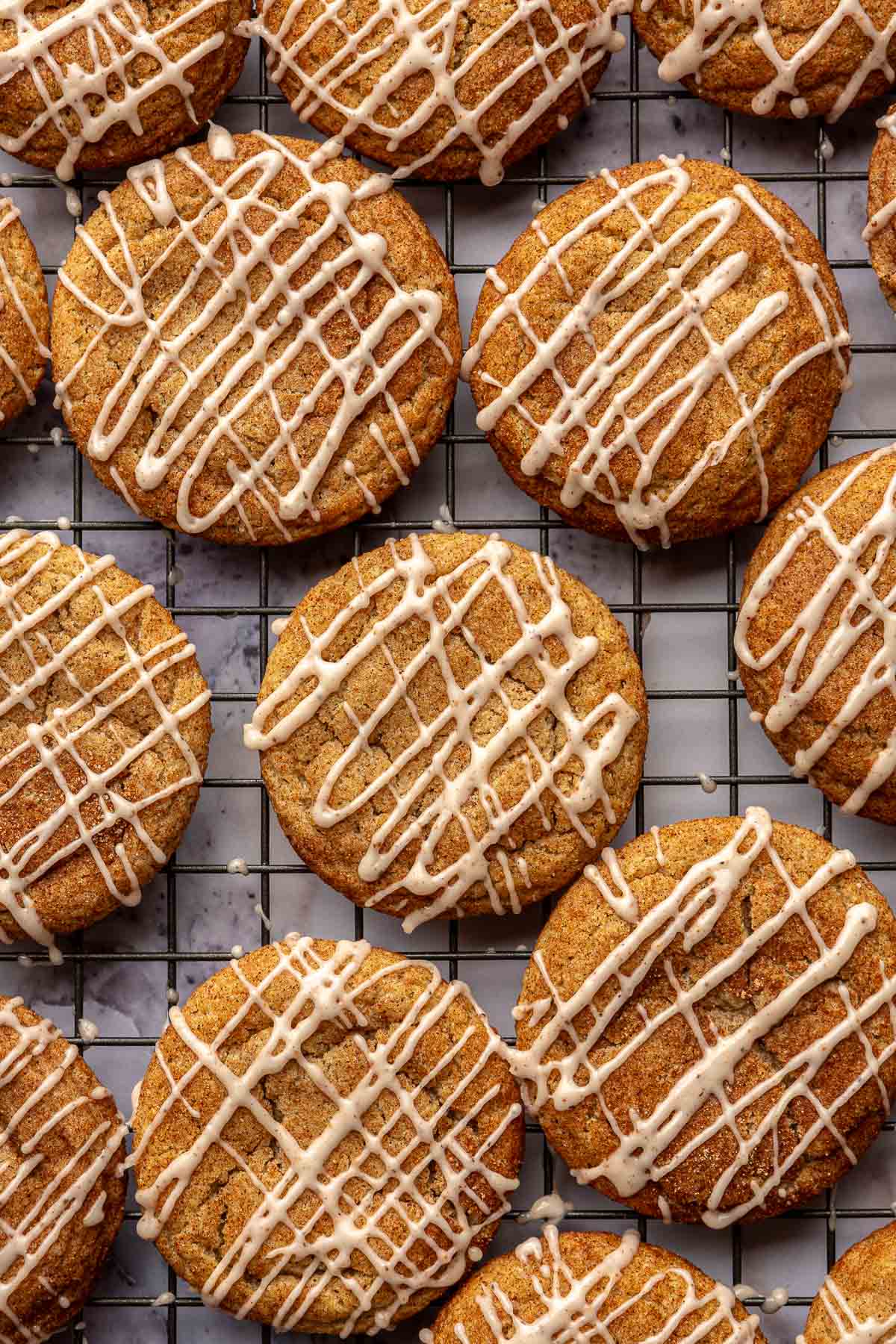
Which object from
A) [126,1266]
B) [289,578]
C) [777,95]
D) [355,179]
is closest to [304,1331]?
[126,1266]

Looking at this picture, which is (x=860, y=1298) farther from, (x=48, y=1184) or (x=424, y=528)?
(x=424, y=528)

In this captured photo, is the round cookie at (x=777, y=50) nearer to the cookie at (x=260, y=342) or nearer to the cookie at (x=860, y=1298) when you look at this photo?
the cookie at (x=260, y=342)

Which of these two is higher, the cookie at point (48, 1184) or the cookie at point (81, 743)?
the cookie at point (81, 743)

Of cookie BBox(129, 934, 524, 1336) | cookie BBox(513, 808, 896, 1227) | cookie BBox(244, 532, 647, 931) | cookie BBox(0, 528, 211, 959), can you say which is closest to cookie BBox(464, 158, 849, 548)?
cookie BBox(244, 532, 647, 931)

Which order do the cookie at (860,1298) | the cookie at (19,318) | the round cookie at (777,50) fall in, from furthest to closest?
the cookie at (19,318), the round cookie at (777,50), the cookie at (860,1298)

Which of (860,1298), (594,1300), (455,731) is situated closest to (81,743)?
(455,731)

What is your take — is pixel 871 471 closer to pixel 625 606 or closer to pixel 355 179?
pixel 625 606

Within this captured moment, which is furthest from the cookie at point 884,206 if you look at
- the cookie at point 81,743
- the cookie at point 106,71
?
the cookie at point 81,743

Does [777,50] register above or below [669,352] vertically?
above
